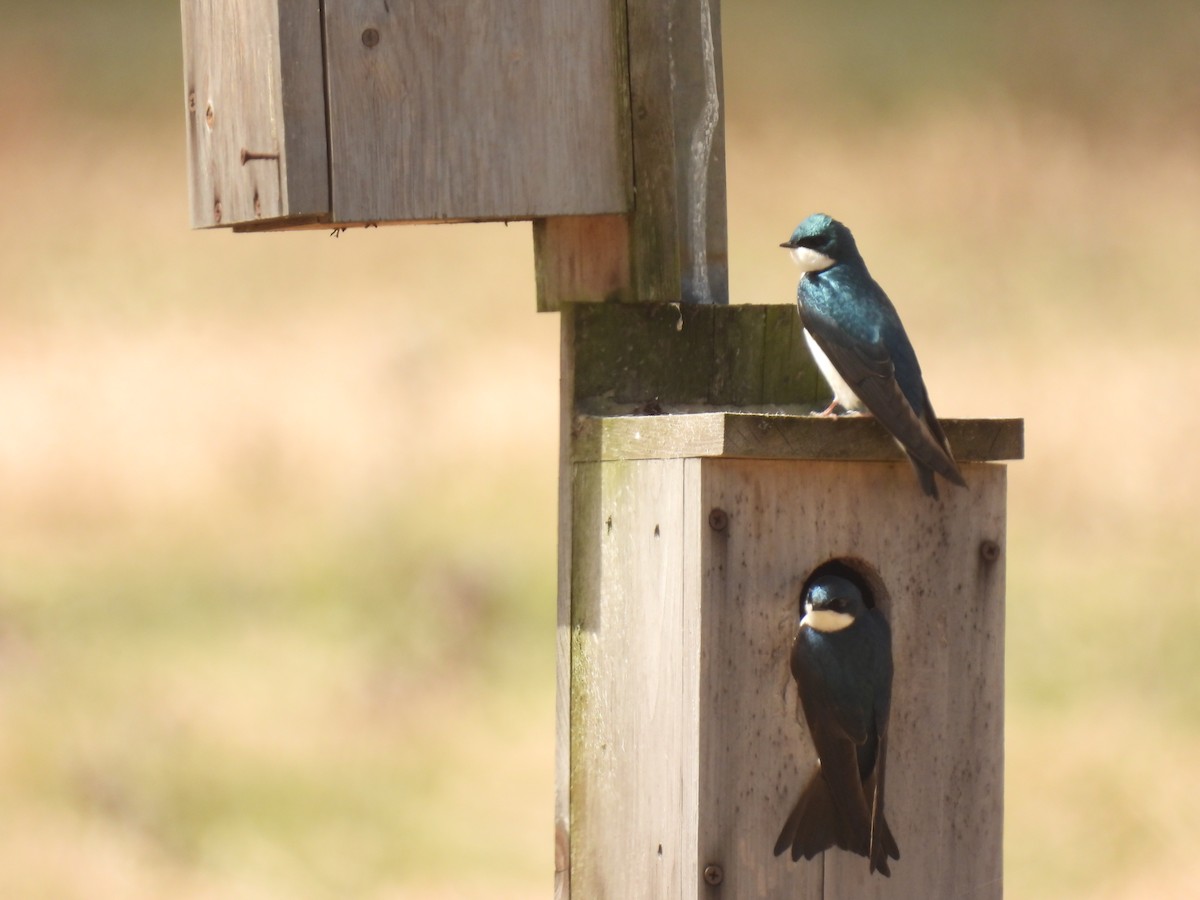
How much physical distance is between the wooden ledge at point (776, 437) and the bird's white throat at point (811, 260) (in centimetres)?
34

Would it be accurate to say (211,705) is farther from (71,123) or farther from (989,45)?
(989,45)

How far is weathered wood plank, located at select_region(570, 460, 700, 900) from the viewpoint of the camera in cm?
267

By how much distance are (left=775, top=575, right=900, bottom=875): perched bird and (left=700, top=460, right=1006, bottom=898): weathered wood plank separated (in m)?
0.03

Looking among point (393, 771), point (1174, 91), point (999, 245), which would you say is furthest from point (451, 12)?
point (1174, 91)

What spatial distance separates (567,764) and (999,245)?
197 inches

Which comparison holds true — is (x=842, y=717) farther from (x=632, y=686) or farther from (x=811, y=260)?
(x=811, y=260)

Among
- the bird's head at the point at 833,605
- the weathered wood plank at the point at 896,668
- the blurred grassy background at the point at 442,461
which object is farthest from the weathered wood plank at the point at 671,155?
the blurred grassy background at the point at 442,461

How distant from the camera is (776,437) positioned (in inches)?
102

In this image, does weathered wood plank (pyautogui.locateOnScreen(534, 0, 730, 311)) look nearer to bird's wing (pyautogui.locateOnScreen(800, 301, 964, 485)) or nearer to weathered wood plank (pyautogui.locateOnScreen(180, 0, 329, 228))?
bird's wing (pyautogui.locateOnScreen(800, 301, 964, 485))

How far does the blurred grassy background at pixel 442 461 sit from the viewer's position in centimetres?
559

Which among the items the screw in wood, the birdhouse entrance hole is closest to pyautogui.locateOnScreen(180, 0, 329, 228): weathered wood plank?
the screw in wood

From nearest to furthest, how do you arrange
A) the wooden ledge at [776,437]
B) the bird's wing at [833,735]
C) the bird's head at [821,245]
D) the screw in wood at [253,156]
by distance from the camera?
the wooden ledge at [776,437] < the bird's wing at [833,735] < the screw in wood at [253,156] < the bird's head at [821,245]

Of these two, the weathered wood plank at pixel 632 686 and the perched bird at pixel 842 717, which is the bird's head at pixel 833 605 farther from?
the weathered wood plank at pixel 632 686

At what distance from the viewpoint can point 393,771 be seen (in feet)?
19.2
